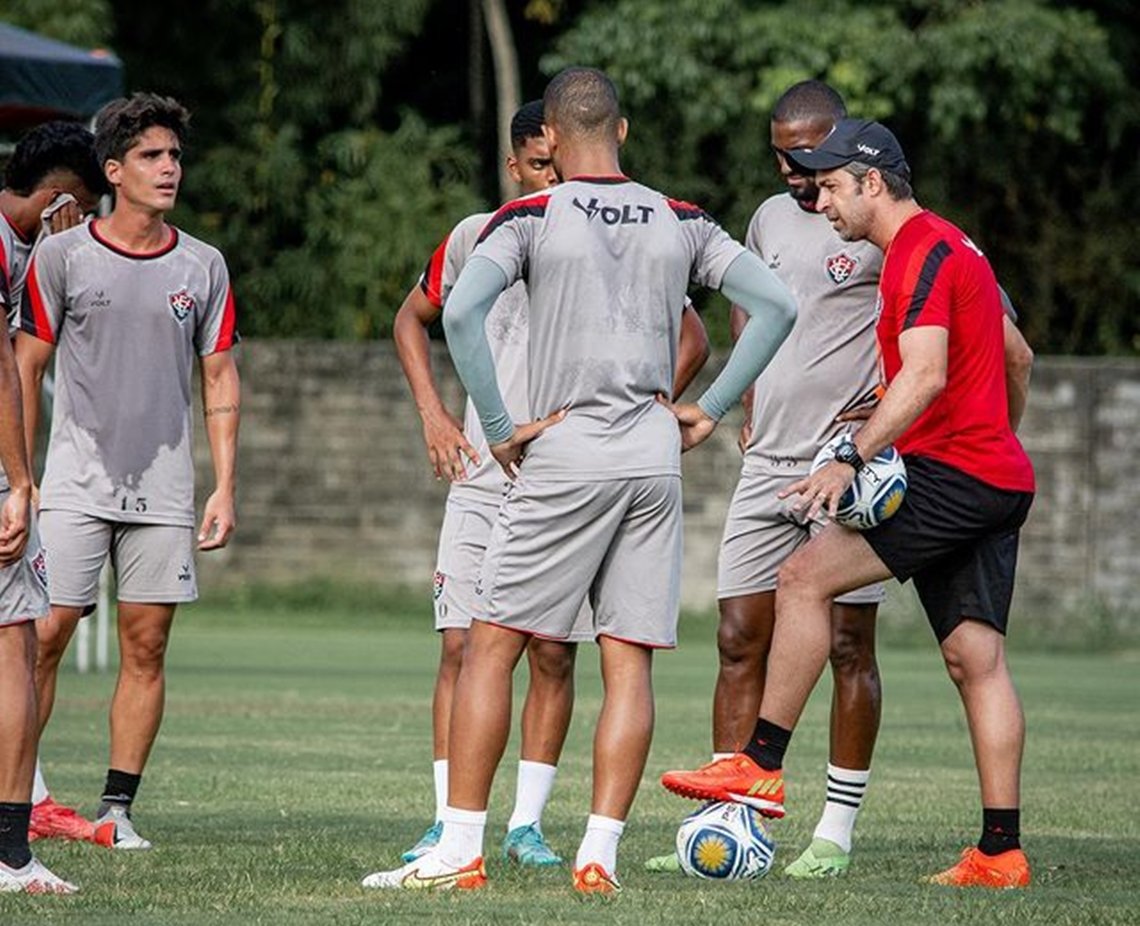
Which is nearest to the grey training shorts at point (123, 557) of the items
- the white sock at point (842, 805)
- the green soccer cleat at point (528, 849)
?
the green soccer cleat at point (528, 849)

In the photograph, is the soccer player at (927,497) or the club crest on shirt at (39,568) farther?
the soccer player at (927,497)

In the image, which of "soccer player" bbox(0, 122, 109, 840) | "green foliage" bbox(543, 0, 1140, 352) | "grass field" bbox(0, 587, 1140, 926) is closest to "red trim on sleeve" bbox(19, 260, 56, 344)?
"soccer player" bbox(0, 122, 109, 840)

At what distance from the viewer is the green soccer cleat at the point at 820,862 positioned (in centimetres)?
854

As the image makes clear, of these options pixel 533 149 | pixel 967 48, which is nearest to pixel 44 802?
pixel 533 149

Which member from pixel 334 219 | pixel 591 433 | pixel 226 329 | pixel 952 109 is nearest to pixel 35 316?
pixel 226 329

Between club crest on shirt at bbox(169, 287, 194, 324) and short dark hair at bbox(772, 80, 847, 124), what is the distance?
2090mm

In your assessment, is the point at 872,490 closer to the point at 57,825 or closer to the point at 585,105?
the point at 585,105

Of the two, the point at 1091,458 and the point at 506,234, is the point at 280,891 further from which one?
the point at 1091,458

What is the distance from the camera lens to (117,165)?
9.43m

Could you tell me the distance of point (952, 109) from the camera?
28.7 metres

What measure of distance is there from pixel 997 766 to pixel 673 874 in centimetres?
105

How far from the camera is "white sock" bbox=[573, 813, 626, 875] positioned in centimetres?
784

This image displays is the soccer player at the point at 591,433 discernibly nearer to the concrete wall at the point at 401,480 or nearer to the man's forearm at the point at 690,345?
the man's forearm at the point at 690,345

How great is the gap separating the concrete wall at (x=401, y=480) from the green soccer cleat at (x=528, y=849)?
1655cm
